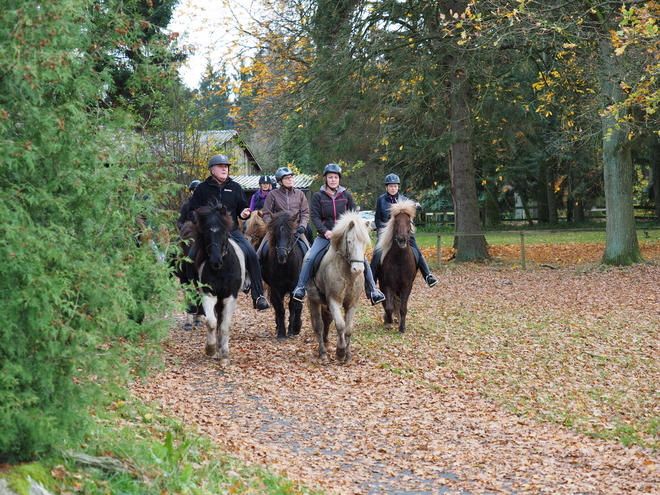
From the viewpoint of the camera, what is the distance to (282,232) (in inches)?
436

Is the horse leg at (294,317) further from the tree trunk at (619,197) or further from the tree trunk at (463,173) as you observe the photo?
the tree trunk at (619,197)

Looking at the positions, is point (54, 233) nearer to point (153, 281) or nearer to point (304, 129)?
point (153, 281)

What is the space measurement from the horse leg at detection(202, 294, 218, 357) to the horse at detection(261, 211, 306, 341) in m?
1.73

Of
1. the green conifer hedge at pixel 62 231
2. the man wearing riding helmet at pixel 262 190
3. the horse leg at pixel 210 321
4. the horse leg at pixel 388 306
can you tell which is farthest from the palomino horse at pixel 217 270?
the man wearing riding helmet at pixel 262 190

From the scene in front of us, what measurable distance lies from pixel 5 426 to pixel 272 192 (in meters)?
8.50

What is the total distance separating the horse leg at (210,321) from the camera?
9.39 m

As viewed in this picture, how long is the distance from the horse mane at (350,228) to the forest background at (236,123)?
7.25 ft

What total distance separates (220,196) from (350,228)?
6.91 feet

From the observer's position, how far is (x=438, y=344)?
36.8 feet

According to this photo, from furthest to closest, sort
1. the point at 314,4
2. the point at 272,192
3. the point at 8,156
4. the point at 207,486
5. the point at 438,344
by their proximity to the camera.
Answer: the point at 314,4 → the point at 272,192 → the point at 438,344 → the point at 207,486 → the point at 8,156

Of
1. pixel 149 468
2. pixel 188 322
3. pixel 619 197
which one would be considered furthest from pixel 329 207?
pixel 619 197

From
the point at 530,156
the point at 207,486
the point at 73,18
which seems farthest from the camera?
the point at 530,156

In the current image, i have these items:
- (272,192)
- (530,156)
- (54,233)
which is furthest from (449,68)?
(54,233)

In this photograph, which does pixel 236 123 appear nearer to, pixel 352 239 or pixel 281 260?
pixel 281 260
